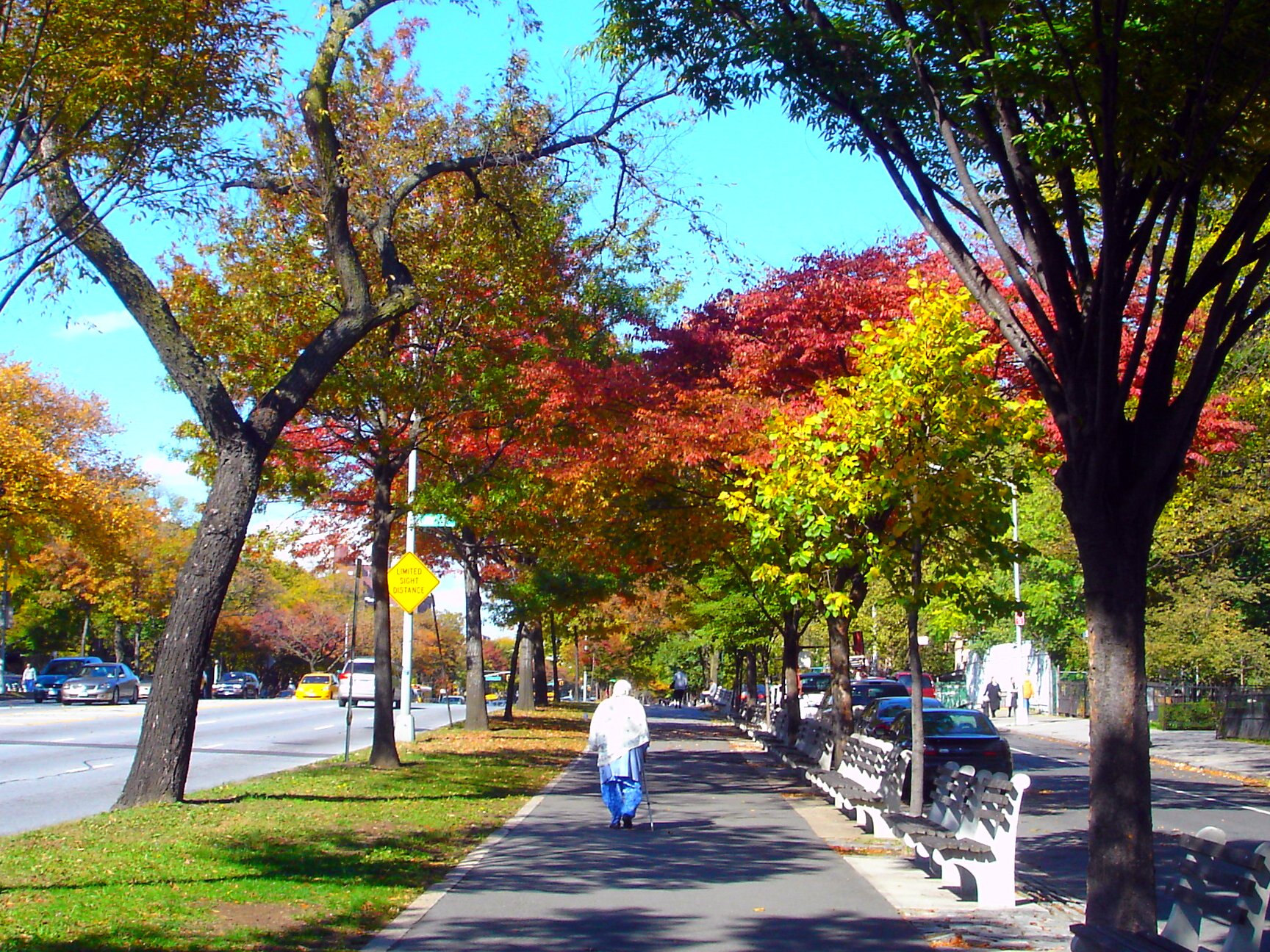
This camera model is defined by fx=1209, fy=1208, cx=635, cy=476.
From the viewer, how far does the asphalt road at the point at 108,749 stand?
1456cm

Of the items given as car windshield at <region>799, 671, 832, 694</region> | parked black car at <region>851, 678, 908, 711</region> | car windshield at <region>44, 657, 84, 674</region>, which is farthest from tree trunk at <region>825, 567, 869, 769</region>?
car windshield at <region>44, 657, 84, 674</region>

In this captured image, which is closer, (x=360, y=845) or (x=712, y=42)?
(x=712, y=42)

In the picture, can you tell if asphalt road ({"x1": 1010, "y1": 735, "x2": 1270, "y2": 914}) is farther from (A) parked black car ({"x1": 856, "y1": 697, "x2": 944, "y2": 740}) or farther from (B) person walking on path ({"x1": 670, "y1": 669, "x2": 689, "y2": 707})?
(B) person walking on path ({"x1": 670, "y1": 669, "x2": 689, "y2": 707})

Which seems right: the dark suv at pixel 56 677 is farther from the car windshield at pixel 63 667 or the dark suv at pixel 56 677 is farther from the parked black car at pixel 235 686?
the parked black car at pixel 235 686

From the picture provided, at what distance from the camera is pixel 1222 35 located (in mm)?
6539

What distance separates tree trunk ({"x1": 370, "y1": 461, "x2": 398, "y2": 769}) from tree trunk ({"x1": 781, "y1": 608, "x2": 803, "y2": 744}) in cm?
995

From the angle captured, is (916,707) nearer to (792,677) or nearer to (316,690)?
(792,677)

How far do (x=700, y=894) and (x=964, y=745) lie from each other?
8479 millimetres

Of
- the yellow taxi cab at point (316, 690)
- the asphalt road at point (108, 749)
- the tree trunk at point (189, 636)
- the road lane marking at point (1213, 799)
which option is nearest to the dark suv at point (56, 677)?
the asphalt road at point (108, 749)

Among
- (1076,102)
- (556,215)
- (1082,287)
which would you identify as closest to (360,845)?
(1082,287)

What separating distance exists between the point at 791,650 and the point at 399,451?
11683 millimetres

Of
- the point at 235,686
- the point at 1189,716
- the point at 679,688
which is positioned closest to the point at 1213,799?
the point at 1189,716

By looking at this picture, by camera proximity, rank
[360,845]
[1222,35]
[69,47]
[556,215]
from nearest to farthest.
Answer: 1. [1222,35]
2. [69,47]
3. [360,845]
4. [556,215]

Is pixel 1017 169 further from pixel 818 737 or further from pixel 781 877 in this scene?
pixel 818 737
